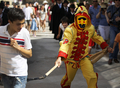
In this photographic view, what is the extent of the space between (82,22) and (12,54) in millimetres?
1593

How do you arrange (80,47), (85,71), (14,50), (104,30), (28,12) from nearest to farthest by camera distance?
(14,50) < (85,71) < (80,47) < (104,30) < (28,12)

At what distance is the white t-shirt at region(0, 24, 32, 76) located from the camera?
2926 mm

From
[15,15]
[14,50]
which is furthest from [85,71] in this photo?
[15,15]

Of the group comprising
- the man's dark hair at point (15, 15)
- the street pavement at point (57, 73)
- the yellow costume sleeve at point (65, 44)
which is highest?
the man's dark hair at point (15, 15)

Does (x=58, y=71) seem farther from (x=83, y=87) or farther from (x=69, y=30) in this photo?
(x=69, y=30)

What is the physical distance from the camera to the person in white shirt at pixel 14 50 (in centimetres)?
289

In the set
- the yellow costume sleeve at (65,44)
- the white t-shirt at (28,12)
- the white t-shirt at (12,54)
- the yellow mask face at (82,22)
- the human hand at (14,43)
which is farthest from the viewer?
the white t-shirt at (28,12)

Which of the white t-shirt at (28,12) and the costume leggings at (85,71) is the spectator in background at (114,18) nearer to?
the costume leggings at (85,71)

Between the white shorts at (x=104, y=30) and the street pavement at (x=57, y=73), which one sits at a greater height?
the white shorts at (x=104, y=30)

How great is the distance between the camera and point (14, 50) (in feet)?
9.63

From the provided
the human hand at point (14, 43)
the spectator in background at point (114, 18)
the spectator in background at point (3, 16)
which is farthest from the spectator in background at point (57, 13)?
the human hand at point (14, 43)

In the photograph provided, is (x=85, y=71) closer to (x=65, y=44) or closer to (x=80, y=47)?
(x=80, y=47)

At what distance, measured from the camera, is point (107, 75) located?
597 centimetres

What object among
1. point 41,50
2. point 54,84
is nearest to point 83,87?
point 54,84
